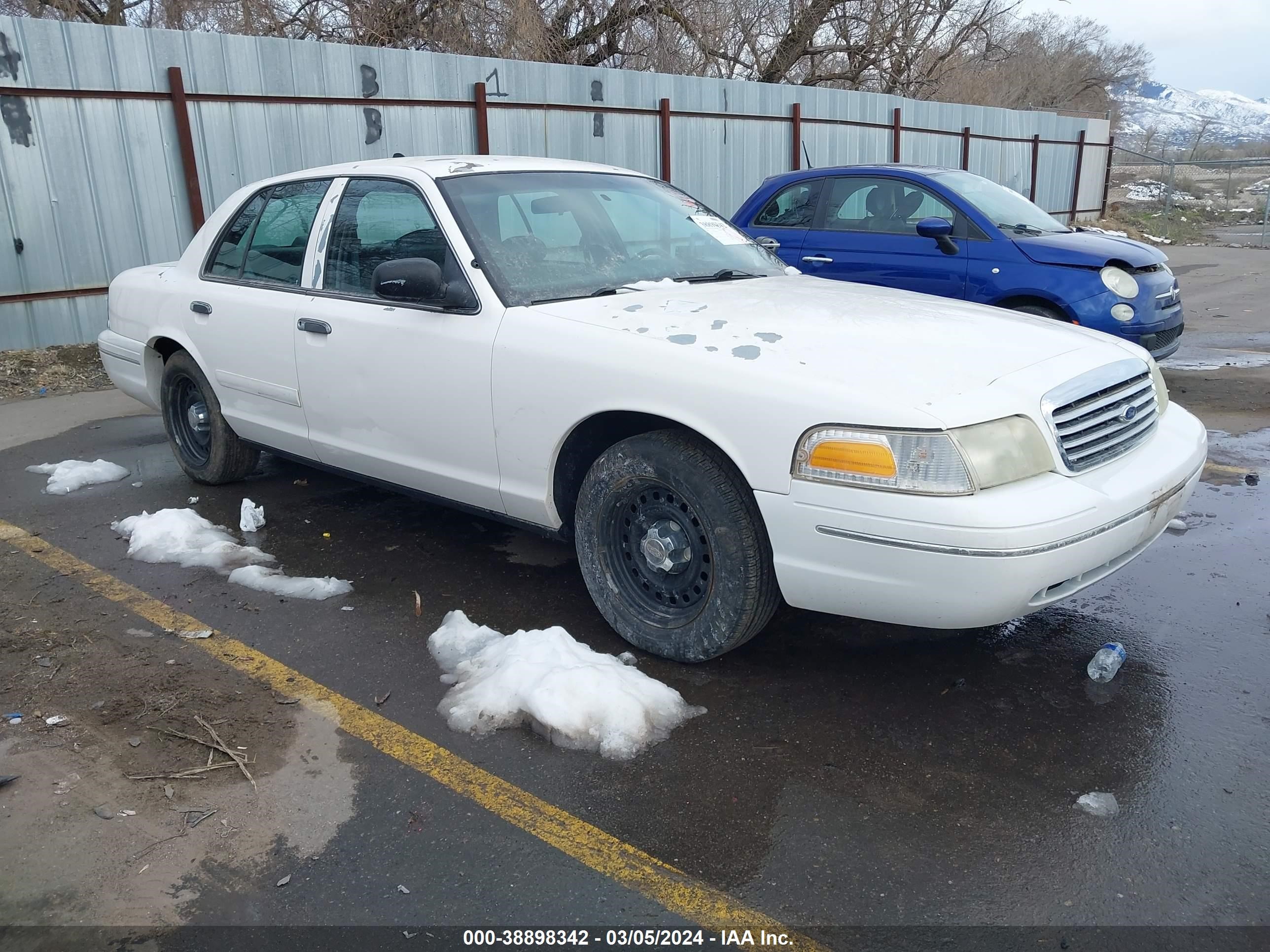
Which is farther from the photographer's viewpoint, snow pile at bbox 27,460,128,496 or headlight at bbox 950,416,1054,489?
snow pile at bbox 27,460,128,496

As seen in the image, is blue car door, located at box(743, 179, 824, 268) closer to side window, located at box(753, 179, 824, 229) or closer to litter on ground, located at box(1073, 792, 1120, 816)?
side window, located at box(753, 179, 824, 229)

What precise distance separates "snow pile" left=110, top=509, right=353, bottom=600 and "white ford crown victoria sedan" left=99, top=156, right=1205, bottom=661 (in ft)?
1.67

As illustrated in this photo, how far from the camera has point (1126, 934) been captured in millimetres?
2316

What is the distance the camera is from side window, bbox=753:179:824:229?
816 cm

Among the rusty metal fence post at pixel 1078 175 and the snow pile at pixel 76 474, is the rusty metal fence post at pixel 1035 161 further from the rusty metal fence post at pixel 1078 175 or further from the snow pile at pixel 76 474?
the snow pile at pixel 76 474

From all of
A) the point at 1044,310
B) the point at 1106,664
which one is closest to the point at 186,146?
the point at 1044,310

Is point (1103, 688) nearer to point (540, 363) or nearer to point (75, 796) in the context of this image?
point (540, 363)

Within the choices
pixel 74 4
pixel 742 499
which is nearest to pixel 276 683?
pixel 742 499

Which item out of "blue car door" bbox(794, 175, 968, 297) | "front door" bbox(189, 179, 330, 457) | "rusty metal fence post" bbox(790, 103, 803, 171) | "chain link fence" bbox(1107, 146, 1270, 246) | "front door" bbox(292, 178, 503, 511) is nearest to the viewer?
"front door" bbox(292, 178, 503, 511)

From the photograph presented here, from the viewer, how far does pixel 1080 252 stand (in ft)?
23.2

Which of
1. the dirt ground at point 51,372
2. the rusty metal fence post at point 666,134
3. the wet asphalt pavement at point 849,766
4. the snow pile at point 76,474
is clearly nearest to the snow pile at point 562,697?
the wet asphalt pavement at point 849,766

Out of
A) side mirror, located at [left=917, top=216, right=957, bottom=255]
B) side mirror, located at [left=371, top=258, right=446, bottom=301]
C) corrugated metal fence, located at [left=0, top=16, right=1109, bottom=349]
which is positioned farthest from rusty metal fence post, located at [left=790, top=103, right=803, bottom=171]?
side mirror, located at [left=371, top=258, right=446, bottom=301]

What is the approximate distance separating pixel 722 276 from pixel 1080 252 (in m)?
3.81

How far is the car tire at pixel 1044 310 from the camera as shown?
Result: 700 cm
